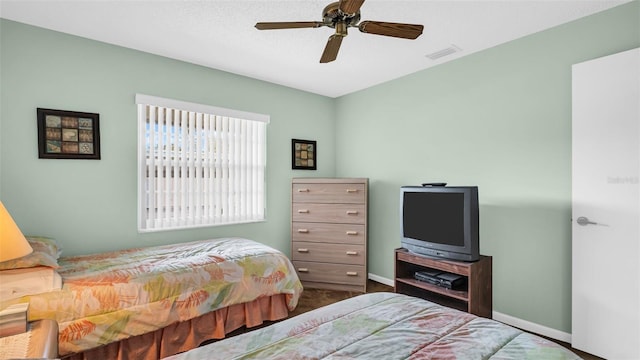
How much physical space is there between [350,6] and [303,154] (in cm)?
271

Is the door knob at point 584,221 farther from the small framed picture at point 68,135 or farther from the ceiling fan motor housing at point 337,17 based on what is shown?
the small framed picture at point 68,135

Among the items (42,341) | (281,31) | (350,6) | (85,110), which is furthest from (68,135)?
(350,6)

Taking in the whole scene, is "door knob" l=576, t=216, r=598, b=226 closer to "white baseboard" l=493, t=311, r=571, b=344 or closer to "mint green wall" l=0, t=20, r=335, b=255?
"white baseboard" l=493, t=311, r=571, b=344

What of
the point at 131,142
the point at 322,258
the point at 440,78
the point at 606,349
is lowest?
the point at 606,349

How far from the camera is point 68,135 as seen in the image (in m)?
2.61

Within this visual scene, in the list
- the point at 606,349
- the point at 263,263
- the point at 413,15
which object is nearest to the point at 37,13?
the point at 263,263

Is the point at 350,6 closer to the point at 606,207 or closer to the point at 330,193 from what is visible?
the point at 606,207

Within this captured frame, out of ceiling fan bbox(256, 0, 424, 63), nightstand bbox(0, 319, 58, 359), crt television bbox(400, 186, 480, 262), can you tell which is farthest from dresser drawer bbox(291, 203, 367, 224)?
nightstand bbox(0, 319, 58, 359)

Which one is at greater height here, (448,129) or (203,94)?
(203,94)

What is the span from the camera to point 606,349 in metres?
2.16

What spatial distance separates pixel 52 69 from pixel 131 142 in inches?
31.2

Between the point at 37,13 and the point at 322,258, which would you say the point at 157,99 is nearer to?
the point at 37,13

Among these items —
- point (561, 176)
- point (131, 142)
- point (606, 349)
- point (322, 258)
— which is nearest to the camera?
point (606, 349)

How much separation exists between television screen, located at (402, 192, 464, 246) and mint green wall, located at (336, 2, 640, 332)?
0.54 meters
